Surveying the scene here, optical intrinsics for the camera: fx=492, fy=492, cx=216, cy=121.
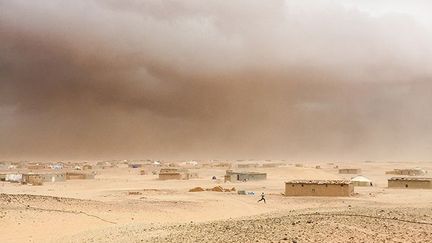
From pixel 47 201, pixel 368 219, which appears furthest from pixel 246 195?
pixel 368 219

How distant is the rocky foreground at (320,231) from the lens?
19016 millimetres

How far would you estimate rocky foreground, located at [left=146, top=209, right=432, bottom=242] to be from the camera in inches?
749

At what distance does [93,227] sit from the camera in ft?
104

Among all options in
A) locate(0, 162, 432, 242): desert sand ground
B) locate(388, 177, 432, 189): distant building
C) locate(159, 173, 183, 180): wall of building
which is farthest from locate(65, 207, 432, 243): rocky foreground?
locate(159, 173, 183, 180): wall of building

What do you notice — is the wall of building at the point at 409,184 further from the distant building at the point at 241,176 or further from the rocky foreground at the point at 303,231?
the rocky foreground at the point at 303,231

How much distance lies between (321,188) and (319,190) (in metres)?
0.32

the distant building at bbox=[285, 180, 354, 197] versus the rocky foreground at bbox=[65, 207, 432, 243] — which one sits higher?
the distant building at bbox=[285, 180, 354, 197]

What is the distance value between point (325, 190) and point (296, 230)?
35.5 meters

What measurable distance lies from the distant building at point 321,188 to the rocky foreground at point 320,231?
95.0ft

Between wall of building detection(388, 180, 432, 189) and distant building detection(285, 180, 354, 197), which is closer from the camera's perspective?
distant building detection(285, 180, 354, 197)

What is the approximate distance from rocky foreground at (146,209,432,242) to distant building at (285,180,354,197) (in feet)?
95.0

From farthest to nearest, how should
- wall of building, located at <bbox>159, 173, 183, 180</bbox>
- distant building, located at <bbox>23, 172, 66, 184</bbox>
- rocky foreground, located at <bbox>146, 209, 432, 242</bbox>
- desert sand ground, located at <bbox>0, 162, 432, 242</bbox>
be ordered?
wall of building, located at <bbox>159, 173, 183, 180</bbox>
distant building, located at <bbox>23, 172, 66, 184</bbox>
desert sand ground, located at <bbox>0, 162, 432, 242</bbox>
rocky foreground, located at <bbox>146, 209, 432, 242</bbox>

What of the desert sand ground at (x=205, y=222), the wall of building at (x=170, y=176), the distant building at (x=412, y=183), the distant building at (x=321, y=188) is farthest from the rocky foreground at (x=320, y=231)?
the wall of building at (x=170, y=176)

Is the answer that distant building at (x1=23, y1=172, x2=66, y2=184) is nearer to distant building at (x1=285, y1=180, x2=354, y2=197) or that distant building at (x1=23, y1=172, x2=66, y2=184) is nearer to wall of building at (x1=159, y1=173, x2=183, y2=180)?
wall of building at (x1=159, y1=173, x2=183, y2=180)
